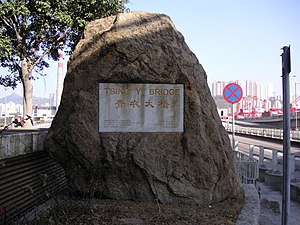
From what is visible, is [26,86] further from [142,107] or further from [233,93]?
[142,107]

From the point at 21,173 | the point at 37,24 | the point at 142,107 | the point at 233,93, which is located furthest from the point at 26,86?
the point at 142,107

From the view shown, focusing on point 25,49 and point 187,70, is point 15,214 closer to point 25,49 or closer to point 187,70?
point 187,70

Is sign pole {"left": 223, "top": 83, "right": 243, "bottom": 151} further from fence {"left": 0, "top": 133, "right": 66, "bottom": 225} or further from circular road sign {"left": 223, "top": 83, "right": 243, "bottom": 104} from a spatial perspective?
fence {"left": 0, "top": 133, "right": 66, "bottom": 225}

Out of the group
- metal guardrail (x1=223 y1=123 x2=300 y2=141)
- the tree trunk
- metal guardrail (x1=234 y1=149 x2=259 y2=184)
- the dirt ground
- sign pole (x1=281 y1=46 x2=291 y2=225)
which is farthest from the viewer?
metal guardrail (x1=223 y1=123 x2=300 y2=141)

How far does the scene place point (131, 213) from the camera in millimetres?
4605

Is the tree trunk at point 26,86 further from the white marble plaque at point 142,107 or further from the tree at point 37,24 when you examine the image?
the white marble plaque at point 142,107

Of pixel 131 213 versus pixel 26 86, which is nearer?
pixel 131 213

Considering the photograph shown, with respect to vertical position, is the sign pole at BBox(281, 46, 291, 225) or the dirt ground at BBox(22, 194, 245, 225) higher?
the sign pole at BBox(281, 46, 291, 225)

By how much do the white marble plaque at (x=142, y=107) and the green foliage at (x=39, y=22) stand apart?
6496 millimetres

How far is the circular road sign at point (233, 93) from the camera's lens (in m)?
10.0

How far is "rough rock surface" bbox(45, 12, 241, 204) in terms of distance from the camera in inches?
201

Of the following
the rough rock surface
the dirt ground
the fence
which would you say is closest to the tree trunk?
the fence

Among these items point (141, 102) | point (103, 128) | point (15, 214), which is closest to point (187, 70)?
point (141, 102)

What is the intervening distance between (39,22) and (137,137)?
8.55m
